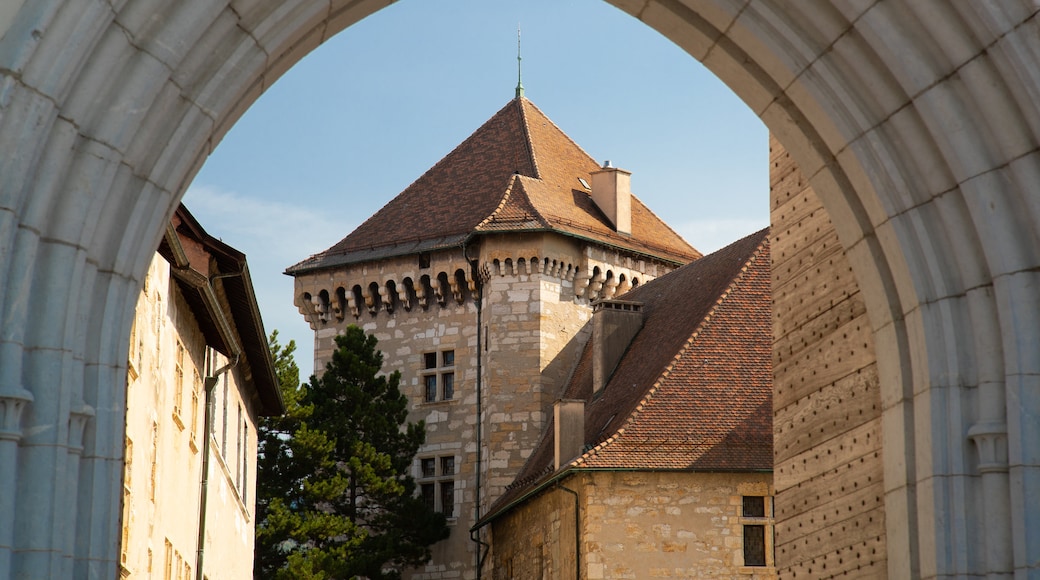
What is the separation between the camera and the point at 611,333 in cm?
3706

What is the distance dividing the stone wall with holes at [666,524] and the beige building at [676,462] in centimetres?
2

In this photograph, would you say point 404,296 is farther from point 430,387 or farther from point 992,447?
point 992,447

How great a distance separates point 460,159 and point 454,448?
10.1 m

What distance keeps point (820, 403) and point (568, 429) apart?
2151cm

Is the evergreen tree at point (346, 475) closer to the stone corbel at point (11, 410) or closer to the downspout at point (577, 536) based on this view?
the downspout at point (577, 536)

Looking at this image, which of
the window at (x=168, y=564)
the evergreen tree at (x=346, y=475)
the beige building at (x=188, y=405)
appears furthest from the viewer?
the evergreen tree at (x=346, y=475)

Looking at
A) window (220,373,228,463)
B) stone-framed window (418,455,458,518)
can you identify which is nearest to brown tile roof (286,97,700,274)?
stone-framed window (418,455,458,518)

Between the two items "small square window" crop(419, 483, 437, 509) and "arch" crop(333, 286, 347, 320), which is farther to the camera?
"arch" crop(333, 286, 347, 320)

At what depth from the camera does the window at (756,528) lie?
98.1 ft

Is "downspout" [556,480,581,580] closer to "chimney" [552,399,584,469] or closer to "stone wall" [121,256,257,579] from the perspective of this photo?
"chimney" [552,399,584,469]

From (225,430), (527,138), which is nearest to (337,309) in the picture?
(527,138)

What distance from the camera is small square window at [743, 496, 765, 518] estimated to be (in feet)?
98.6

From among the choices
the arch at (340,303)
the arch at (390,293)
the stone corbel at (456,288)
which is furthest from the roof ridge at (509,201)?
the arch at (340,303)

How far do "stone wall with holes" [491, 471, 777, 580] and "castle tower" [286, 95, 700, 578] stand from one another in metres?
10.8
